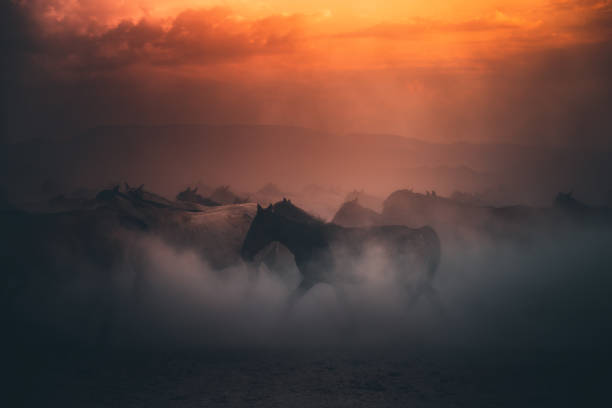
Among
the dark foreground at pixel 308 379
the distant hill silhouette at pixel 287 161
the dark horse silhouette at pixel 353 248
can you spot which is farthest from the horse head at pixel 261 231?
the distant hill silhouette at pixel 287 161

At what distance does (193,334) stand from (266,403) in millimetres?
3294

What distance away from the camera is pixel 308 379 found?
24.7ft

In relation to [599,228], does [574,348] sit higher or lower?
lower

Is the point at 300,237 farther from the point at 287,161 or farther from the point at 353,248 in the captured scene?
the point at 287,161

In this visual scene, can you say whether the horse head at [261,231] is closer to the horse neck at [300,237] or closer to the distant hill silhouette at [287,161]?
the horse neck at [300,237]

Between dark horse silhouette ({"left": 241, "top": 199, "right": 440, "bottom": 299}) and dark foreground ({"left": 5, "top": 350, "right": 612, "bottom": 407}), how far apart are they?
1.95 metres

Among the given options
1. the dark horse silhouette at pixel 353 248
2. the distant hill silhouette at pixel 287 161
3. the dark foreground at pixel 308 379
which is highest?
the distant hill silhouette at pixel 287 161

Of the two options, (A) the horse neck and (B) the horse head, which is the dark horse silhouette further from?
(B) the horse head

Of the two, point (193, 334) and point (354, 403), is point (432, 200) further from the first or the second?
point (354, 403)

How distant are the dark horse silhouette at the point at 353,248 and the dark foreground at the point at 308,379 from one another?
6.41 ft

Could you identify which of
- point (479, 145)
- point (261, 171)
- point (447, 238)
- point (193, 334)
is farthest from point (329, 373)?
point (261, 171)

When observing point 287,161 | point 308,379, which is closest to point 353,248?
point 308,379

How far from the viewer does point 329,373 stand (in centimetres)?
774

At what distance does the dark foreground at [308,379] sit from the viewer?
6.76 m
